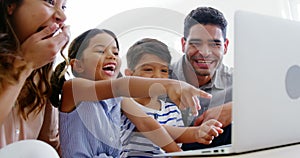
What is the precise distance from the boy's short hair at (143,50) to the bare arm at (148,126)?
0.13 m

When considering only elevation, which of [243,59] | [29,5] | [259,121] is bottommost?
[259,121]

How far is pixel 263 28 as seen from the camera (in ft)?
2.46

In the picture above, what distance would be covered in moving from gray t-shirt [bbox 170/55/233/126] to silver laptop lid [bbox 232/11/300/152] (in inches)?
16.0

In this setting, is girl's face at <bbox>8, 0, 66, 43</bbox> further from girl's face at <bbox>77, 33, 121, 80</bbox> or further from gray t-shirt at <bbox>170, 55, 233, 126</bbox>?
gray t-shirt at <bbox>170, 55, 233, 126</bbox>

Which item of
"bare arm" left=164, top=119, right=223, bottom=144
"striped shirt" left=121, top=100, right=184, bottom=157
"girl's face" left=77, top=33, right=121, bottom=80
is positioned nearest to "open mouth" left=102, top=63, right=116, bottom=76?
"girl's face" left=77, top=33, right=121, bottom=80

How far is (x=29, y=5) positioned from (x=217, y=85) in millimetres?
692

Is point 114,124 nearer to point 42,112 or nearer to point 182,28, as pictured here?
point 42,112

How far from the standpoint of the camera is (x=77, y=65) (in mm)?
1159

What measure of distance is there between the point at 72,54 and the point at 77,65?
0.04 meters

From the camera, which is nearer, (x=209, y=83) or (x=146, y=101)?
(x=146, y=101)

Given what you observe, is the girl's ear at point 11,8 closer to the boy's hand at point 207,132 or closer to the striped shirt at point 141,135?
the striped shirt at point 141,135

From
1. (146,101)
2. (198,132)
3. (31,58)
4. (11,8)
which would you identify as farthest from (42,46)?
(198,132)

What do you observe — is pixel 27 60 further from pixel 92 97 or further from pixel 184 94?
pixel 184 94

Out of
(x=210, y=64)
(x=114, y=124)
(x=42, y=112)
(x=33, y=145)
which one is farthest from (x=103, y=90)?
(x=210, y=64)
